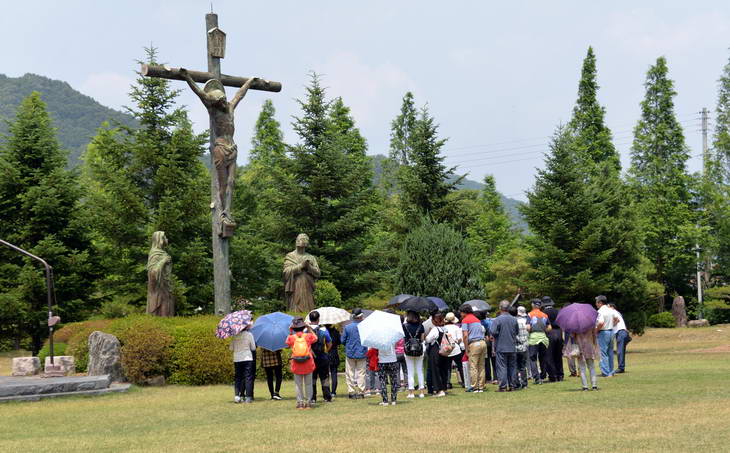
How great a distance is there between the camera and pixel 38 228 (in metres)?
30.4

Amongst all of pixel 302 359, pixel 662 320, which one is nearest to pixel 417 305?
pixel 302 359

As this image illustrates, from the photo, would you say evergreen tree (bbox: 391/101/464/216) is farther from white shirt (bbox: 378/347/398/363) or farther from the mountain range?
the mountain range

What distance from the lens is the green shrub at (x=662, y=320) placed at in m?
50.1

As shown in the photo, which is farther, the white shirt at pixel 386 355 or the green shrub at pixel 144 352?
the green shrub at pixel 144 352

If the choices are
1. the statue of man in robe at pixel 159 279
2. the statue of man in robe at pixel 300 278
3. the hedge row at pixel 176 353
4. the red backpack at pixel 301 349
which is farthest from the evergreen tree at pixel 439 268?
the red backpack at pixel 301 349

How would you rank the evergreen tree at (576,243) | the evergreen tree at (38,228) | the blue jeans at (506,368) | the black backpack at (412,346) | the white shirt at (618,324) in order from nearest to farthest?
the black backpack at (412,346) < the blue jeans at (506,368) < the white shirt at (618,324) < the evergreen tree at (38,228) < the evergreen tree at (576,243)

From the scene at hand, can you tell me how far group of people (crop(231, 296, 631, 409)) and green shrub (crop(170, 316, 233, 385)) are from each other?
3140 mm

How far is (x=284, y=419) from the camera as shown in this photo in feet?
42.4

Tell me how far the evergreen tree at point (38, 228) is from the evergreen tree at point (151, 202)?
0.88 metres

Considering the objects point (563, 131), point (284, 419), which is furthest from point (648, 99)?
point (284, 419)

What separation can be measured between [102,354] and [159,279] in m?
2.95

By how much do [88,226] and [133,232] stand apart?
71.0 inches

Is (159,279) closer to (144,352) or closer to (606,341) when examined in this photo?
(144,352)

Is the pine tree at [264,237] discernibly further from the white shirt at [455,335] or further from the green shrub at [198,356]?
the white shirt at [455,335]
